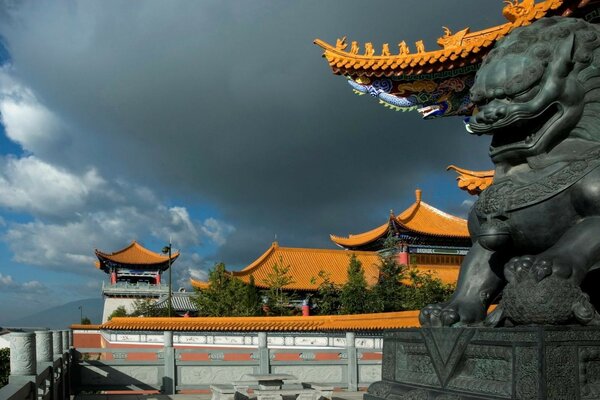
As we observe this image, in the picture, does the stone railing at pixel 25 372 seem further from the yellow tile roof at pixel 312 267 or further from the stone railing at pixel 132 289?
the stone railing at pixel 132 289

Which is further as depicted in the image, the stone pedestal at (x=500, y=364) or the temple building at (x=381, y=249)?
the temple building at (x=381, y=249)

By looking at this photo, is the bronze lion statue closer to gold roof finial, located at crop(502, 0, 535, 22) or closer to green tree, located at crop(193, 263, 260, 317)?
gold roof finial, located at crop(502, 0, 535, 22)

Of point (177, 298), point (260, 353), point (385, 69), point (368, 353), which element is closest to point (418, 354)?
point (385, 69)

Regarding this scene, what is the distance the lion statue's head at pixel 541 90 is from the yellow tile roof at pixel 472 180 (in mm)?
6224

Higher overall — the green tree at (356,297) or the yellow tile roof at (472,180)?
the yellow tile roof at (472,180)

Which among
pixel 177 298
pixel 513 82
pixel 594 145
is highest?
pixel 513 82

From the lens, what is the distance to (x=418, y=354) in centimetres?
272

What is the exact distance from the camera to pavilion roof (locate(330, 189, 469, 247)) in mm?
25950

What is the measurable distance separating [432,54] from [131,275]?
3929 centimetres

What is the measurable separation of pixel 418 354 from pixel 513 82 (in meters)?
1.24

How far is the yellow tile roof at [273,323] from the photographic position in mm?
14398

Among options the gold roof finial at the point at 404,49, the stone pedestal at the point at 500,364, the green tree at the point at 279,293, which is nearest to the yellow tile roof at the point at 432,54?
the gold roof finial at the point at 404,49

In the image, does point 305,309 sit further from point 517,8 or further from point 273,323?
point 517,8

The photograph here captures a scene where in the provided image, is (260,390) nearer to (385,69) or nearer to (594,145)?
(385,69)
